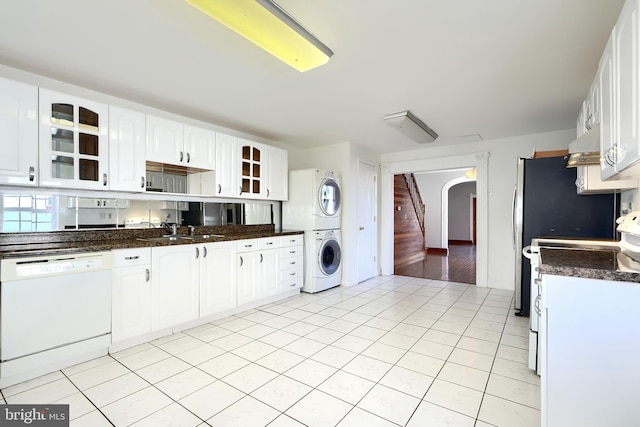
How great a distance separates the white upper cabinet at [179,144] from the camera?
9.57 feet

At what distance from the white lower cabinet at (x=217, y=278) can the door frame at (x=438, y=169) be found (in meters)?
3.18

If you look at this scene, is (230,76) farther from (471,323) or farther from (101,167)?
(471,323)

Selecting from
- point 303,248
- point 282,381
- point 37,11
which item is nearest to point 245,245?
point 303,248

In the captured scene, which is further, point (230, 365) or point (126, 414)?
point (230, 365)

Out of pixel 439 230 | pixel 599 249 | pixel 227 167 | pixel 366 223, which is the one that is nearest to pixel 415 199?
pixel 439 230

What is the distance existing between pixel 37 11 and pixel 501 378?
378 centimetres

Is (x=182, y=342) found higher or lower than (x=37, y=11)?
lower

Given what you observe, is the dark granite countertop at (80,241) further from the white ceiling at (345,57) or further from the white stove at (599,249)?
the white stove at (599,249)

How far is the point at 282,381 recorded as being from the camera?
6.54ft

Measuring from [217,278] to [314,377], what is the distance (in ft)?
5.22

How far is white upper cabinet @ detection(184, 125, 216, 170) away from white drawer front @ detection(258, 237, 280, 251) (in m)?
1.06

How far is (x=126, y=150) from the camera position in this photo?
2742 mm

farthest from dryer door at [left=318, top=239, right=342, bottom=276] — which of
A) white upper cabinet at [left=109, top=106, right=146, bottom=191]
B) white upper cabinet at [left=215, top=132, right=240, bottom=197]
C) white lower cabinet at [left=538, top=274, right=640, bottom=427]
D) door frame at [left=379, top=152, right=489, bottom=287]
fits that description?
white lower cabinet at [left=538, top=274, right=640, bottom=427]

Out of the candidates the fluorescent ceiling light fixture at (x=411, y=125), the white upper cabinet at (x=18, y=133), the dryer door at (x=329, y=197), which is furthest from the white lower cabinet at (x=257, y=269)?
the fluorescent ceiling light fixture at (x=411, y=125)
